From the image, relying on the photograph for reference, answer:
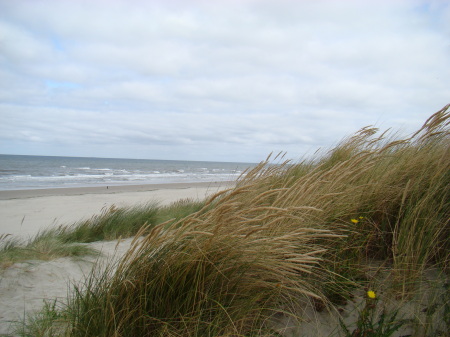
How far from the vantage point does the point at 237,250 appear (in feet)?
6.13

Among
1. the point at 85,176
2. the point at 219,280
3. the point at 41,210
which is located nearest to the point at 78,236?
the point at 219,280

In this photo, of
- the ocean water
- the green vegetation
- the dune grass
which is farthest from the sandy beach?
the green vegetation

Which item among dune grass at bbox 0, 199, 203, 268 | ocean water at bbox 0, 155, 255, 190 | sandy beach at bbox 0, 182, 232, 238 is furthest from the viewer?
ocean water at bbox 0, 155, 255, 190

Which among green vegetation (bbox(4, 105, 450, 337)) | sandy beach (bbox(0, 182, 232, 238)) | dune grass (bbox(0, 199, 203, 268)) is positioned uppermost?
green vegetation (bbox(4, 105, 450, 337))

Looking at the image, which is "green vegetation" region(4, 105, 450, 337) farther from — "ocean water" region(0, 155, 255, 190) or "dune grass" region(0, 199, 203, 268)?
"ocean water" region(0, 155, 255, 190)

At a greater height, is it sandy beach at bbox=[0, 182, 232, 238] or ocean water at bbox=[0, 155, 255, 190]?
ocean water at bbox=[0, 155, 255, 190]

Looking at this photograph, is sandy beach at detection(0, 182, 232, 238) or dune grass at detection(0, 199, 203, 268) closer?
dune grass at detection(0, 199, 203, 268)

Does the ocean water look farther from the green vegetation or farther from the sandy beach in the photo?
the sandy beach

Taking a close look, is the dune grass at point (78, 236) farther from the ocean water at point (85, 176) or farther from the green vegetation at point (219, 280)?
the green vegetation at point (219, 280)

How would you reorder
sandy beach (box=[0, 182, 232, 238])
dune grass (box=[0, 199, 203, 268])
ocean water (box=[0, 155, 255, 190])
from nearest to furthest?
1. dune grass (box=[0, 199, 203, 268])
2. sandy beach (box=[0, 182, 232, 238])
3. ocean water (box=[0, 155, 255, 190])

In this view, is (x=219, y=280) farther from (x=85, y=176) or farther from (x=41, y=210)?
(x=85, y=176)

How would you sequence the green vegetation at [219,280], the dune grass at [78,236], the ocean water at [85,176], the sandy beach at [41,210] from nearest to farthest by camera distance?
1. the green vegetation at [219,280]
2. the dune grass at [78,236]
3. the sandy beach at [41,210]
4. the ocean water at [85,176]

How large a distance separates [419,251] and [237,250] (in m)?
1.28

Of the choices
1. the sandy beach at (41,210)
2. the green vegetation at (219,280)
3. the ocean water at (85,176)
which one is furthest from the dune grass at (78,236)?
the green vegetation at (219,280)
